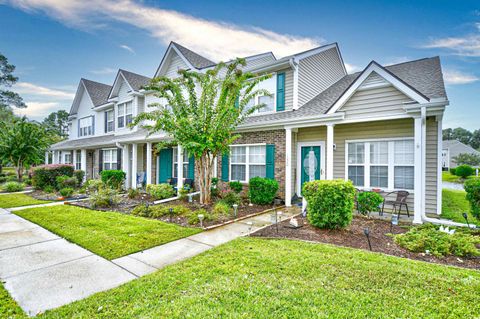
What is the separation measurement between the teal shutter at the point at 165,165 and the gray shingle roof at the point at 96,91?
896 cm

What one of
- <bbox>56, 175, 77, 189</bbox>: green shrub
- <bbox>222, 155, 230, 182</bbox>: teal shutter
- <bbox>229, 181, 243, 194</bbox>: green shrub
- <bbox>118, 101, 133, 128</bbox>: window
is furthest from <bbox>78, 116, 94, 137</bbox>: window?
<bbox>229, 181, 243, 194</bbox>: green shrub

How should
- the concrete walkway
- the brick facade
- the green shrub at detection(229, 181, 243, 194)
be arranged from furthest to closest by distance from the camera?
the green shrub at detection(229, 181, 243, 194), the brick facade, the concrete walkway

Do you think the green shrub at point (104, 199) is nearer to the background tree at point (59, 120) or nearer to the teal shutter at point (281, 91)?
the teal shutter at point (281, 91)

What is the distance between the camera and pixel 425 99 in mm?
6184

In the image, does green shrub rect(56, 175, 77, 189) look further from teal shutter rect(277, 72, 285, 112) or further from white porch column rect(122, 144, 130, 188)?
teal shutter rect(277, 72, 285, 112)

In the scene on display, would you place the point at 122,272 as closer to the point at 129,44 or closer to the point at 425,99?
the point at 425,99

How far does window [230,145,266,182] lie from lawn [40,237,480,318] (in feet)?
20.4

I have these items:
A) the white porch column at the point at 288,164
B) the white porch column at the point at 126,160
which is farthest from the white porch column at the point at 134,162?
the white porch column at the point at 288,164

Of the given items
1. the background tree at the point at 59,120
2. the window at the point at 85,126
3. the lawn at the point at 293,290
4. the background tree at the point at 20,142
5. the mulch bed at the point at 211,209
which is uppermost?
the background tree at the point at 59,120

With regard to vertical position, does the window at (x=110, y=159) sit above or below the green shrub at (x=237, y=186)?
above

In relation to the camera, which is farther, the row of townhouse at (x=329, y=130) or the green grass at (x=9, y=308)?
the row of townhouse at (x=329, y=130)

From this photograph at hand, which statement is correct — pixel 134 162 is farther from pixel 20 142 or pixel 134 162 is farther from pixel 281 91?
pixel 20 142

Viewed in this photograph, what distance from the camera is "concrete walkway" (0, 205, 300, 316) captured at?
303cm

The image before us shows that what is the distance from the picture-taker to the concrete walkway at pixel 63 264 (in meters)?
3.03
